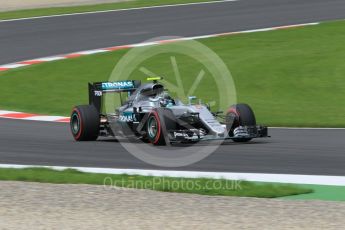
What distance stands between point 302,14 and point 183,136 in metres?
17.9

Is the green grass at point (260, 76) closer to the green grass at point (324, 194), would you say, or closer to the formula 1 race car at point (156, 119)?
the formula 1 race car at point (156, 119)

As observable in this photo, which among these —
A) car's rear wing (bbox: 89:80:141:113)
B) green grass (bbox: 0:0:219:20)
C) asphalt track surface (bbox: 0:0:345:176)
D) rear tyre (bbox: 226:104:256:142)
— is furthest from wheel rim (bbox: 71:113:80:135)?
green grass (bbox: 0:0:219:20)

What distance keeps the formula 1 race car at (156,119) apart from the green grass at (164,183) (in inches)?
105

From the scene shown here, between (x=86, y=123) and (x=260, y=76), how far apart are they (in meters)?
7.52

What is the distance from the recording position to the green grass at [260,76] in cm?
1922

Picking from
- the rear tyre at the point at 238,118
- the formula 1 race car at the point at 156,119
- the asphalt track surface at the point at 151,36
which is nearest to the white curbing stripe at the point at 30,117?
the asphalt track surface at the point at 151,36

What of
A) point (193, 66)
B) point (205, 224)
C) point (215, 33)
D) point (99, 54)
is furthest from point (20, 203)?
point (215, 33)

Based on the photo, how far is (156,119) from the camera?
14.5 m

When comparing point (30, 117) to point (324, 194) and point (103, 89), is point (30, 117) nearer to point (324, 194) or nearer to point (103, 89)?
point (103, 89)

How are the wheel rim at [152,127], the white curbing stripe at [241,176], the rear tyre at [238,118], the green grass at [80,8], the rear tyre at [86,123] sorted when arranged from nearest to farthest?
the white curbing stripe at [241,176] → the wheel rim at [152,127] → the rear tyre at [238,118] → the rear tyre at [86,123] → the green grass at [80,8]

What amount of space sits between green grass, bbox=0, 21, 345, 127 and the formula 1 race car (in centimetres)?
268

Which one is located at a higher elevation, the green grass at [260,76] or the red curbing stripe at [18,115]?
the green grass at [260,76]

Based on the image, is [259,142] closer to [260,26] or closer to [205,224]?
[205,224]

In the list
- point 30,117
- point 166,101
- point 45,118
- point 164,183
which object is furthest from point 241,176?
point 30,117
